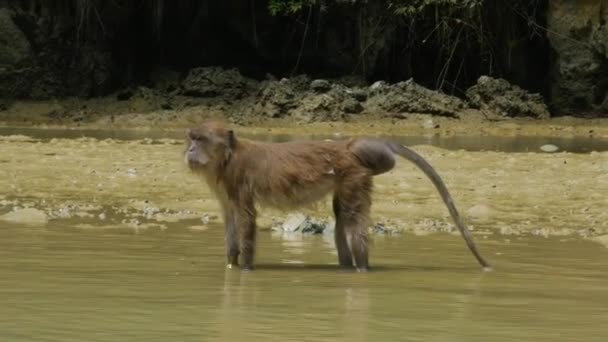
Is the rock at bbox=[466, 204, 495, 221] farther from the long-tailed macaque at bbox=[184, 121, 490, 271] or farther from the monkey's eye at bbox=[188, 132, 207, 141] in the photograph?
the monkey's eye at bbox=[188, 132, 207, 141]

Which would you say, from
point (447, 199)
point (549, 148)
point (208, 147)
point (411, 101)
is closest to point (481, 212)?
point (447, 199)

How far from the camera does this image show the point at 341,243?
8023 mm

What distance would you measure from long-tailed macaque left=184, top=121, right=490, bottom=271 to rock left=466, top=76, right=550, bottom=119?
516 inches

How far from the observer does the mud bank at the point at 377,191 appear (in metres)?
10.1

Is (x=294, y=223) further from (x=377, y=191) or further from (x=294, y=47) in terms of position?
(x=294, y=47)

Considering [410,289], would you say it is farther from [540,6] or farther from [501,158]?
[540,6]

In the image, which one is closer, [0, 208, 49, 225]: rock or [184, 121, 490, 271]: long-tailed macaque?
[184, 121, 490, 271]: long-tailed macaque

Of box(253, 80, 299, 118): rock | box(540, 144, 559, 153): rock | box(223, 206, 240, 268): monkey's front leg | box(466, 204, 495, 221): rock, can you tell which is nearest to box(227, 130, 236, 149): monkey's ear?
box(223, 206, 240, 268): monkey's front leg

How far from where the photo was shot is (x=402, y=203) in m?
11.3

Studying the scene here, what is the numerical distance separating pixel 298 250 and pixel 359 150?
101 centimetres

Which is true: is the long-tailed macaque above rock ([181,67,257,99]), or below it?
below

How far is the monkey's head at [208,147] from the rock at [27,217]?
2.13m

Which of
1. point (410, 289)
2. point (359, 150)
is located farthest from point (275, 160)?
point (410, 289)

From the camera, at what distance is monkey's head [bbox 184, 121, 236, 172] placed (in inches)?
310
